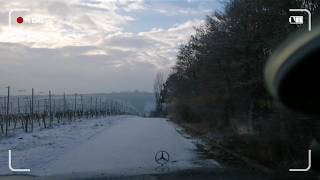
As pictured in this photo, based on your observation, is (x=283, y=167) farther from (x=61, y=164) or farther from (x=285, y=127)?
(x=61, y=164)

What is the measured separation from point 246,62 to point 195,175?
8.38m

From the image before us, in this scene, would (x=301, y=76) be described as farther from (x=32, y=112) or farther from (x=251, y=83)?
(x=32, y=112)

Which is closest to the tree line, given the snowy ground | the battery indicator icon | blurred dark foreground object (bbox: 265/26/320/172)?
the battery indicator icon

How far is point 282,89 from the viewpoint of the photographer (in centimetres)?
605

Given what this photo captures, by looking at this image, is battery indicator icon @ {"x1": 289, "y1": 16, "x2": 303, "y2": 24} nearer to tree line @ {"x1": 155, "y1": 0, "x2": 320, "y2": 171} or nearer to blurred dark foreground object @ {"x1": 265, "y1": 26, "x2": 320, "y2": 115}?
tree line @ {"x1": 155, "y1": 0, "x2": 320, "y2": 171}

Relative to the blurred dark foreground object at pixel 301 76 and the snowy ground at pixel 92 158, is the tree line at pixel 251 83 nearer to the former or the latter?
→ the snowy ground at pixel 92 158

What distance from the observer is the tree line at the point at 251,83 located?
16.9m

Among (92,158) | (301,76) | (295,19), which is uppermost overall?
(295,19)

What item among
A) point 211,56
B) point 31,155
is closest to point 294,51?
point 31,155

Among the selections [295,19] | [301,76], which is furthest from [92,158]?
[301,76]

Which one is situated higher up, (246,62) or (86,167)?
(246,62)

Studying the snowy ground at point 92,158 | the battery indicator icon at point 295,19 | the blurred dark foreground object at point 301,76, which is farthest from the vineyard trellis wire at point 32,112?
the blurred dark foreground object at point 301,76

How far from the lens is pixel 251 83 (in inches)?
885

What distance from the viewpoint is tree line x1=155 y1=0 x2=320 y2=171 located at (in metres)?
16.9
